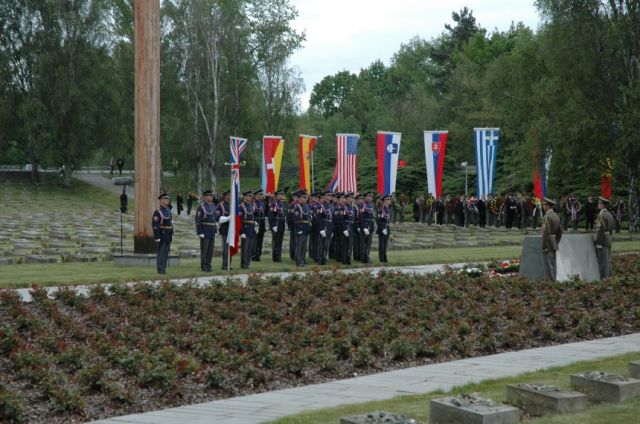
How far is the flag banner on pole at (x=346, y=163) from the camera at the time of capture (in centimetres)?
3450

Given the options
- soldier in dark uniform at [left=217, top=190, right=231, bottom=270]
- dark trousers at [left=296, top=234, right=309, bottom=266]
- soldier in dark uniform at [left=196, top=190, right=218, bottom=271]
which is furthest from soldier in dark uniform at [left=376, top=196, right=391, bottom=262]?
soldier in dark uniform at [left=196, top=190, right=218, bottom=271]

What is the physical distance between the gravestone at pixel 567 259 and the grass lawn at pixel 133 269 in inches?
155

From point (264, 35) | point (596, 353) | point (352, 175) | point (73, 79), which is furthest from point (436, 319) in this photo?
point (73, 79)

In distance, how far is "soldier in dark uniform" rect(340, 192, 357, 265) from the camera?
24297 mm

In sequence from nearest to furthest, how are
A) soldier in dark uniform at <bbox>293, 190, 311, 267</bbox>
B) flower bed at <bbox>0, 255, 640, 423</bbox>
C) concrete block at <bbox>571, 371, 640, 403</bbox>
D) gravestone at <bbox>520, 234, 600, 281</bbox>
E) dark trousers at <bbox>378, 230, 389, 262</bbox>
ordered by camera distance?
concrete block at <bbox>571, 371, 640, 403</bbox>
flower bed at <bbox>0, 255, 640, 423</bbox>
gravestone at <bbox>520, 234, 600, 281</bbox>
soldier in dark uniform at <bbox>293, 190, 311, 267</bbox>
dark trousers at <bbox>378, 230, 389, 262</bbox>

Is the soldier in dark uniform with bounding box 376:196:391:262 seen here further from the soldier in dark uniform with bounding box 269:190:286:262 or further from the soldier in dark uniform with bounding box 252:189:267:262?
the soldier in dark uniform with bounding box 252:189:267:262

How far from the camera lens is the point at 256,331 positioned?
39.8ft

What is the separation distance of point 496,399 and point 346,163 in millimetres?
27095

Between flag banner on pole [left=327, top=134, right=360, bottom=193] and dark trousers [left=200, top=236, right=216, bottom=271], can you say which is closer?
dark trousers [left=200, top=236, right=216, bottom=271]

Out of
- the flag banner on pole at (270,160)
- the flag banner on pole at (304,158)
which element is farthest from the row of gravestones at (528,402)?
the flag banner on pole at (304,158)

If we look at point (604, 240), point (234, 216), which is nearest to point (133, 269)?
point (234, 216)

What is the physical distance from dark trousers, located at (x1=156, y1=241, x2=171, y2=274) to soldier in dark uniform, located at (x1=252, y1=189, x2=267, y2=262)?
3.54 m

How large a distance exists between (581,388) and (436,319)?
6039 millimetres

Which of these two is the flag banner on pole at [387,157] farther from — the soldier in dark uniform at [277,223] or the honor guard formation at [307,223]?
the soldier in dark uniform at [277,223]
